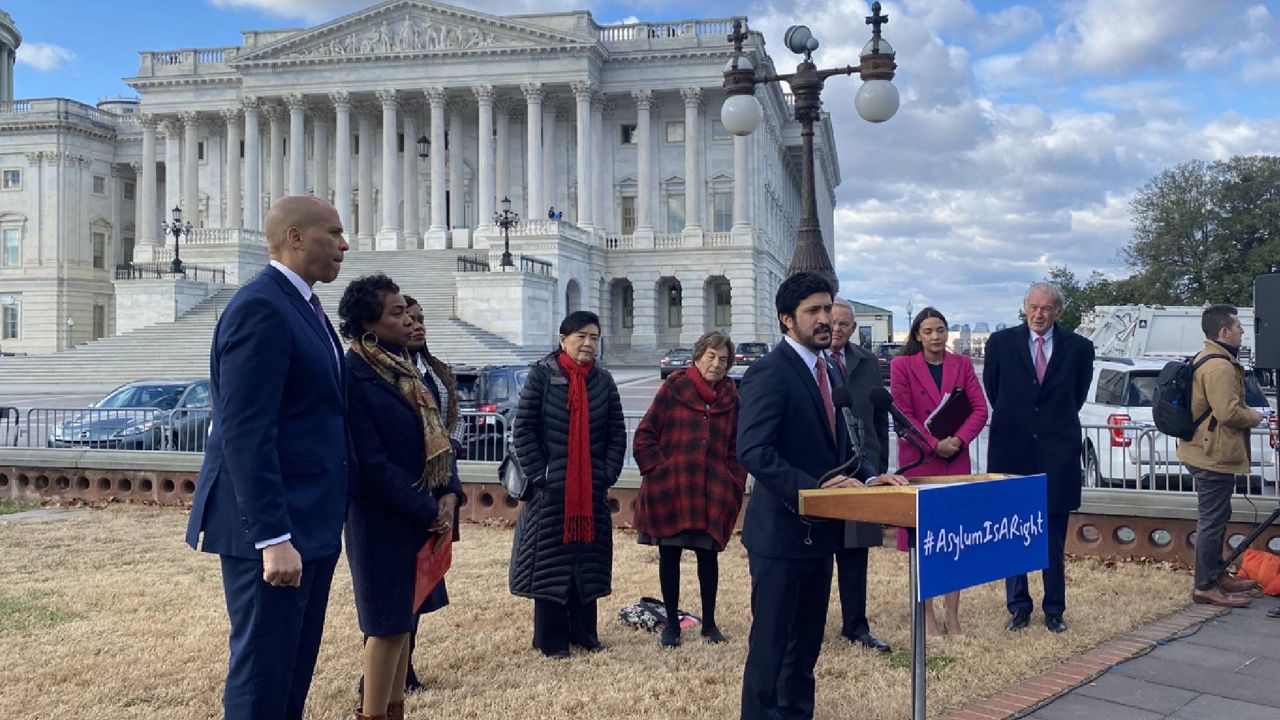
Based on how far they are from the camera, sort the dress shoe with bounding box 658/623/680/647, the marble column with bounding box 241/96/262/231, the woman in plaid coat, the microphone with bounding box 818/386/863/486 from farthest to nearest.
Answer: the marble column with bounding box 241/96/262/231 < the woman in plaid coat < the dress shoe with bounding box 658/623/680/647 < the microphone with bounding box 818/386/863/486

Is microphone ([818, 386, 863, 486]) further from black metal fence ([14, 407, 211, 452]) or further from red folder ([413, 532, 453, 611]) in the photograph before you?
black metal fence ([14, 407, 211, 452])

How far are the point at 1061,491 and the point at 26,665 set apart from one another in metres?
6.86

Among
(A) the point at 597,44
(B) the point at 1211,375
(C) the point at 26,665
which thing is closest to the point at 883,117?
(B) the point at 1211,375

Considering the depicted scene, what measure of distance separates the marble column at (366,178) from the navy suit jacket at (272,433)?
5989 centimetres

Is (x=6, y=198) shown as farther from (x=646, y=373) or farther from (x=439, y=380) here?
(x=439, y=380)

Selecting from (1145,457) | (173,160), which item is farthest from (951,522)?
(173,160)

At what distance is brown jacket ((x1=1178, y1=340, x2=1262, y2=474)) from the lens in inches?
311

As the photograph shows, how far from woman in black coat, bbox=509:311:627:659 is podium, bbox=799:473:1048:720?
2594mm

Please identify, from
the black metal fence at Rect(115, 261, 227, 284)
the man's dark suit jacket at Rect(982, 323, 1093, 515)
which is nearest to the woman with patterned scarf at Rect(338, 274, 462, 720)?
the man's dark suit jacket at Rect(982, 323, 1093, 515)

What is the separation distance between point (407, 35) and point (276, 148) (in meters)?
10.8

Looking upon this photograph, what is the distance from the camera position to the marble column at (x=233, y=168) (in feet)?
203

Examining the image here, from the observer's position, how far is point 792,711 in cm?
523

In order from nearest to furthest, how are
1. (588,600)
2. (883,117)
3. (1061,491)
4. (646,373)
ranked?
(588,600) → (1061,491) → (883,117) → (646,373)

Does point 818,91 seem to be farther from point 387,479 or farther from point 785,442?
point 387,479
